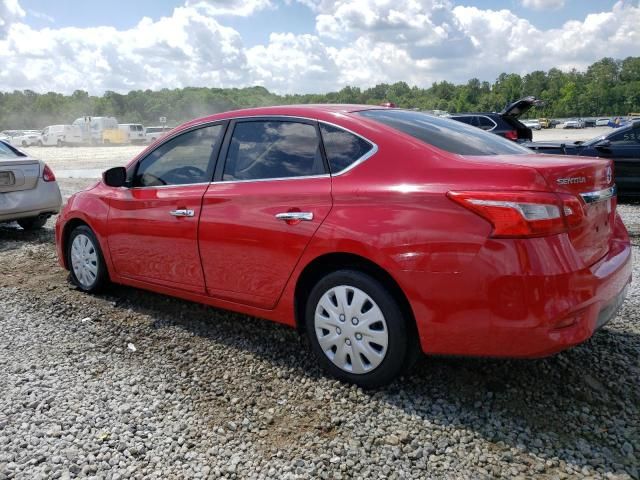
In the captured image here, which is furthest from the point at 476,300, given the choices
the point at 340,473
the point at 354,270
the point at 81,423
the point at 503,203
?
the point at 81,423

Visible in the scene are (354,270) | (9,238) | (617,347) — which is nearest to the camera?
(354,270)

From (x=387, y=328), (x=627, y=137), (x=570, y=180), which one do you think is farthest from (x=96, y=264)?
(x=627, y=137)

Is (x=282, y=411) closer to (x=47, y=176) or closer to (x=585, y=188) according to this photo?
(x=585, y=188)

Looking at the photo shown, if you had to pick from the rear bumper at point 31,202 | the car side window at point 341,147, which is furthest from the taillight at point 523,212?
the rear bumper at point 31,202

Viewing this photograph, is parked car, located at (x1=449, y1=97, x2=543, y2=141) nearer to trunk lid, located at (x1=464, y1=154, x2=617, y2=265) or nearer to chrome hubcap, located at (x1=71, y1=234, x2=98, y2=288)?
chrome hubcap, located at (x1=71, y1=234, x2=98, y2=288)

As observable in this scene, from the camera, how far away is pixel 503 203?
260 cm

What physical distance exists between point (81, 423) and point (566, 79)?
6335 inches

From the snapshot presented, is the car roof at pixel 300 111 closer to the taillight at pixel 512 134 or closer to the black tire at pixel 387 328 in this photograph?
the black tire at pixel 387 328

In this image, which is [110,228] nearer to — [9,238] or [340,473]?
[340,473]

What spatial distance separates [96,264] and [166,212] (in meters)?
1.22

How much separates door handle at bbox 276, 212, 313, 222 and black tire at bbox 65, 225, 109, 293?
2.22 meters

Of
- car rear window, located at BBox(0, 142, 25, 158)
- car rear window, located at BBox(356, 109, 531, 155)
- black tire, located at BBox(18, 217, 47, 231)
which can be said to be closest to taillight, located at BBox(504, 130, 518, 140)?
car rear window, located at BBox(356, 109, 531, 155)

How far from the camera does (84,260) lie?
496cm

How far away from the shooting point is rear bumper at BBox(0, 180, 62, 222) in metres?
7.48
